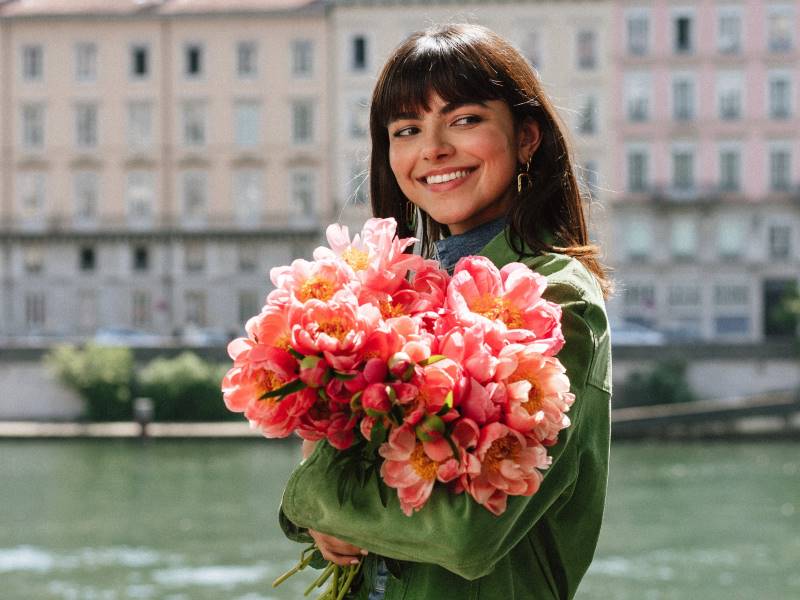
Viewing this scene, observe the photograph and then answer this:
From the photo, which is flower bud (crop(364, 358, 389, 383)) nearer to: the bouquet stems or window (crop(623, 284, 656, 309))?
the bouquet stems

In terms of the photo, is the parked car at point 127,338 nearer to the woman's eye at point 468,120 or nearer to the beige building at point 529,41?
the beige building at point 529,41

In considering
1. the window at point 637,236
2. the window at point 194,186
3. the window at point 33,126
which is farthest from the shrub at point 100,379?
the window at point 637,236

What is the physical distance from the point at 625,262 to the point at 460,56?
108 ft

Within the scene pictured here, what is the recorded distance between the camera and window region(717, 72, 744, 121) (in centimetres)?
3428

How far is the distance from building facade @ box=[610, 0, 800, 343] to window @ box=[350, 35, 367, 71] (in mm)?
6710

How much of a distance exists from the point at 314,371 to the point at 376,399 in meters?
0.08

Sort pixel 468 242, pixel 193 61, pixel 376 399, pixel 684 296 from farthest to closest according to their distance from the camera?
1. pixel 193 61
2. pixel 684 296
3. pixel 468 242
4. pixel 376 399

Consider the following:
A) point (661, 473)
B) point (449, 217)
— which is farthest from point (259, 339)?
point (661, 473)

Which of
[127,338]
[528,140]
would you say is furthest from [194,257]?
[528,140]

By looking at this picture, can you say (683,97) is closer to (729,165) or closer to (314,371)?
(729,165)

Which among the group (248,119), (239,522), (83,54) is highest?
(83,54)

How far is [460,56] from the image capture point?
5.25 feet

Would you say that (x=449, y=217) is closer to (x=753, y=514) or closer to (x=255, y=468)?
(x=753, y=514)

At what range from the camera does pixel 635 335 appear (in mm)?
29547
